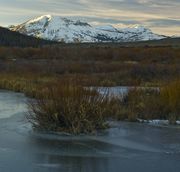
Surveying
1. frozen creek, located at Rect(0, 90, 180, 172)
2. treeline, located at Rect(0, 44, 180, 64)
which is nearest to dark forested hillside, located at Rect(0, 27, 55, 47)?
treeline, located at Rect(0, 44, 180, 64)

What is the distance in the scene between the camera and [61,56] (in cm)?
6756

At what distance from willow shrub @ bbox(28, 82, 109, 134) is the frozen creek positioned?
0.34m

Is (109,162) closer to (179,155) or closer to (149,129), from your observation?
(179,155)

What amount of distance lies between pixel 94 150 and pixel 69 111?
7.70 feet

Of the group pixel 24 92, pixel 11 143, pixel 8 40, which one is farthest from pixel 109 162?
pixel 8 40

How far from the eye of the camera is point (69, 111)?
12.5 meters

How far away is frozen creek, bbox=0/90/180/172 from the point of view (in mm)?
8875

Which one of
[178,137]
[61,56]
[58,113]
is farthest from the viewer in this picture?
[61,56]

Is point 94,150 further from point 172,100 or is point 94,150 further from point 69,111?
point 172,100

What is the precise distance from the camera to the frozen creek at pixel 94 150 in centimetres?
888

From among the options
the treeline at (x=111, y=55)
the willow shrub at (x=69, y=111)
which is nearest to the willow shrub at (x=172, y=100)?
the willow shrub at (x=69, y=111)

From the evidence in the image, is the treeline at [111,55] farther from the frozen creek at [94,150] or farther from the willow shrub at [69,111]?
the frozen creek at [94,150]

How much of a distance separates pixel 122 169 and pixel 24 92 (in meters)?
16.1

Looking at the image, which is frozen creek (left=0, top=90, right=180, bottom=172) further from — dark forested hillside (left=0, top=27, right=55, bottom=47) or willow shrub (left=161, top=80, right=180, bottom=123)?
dark forested hillside (left=0, top=27, right=55, bottom=47)
